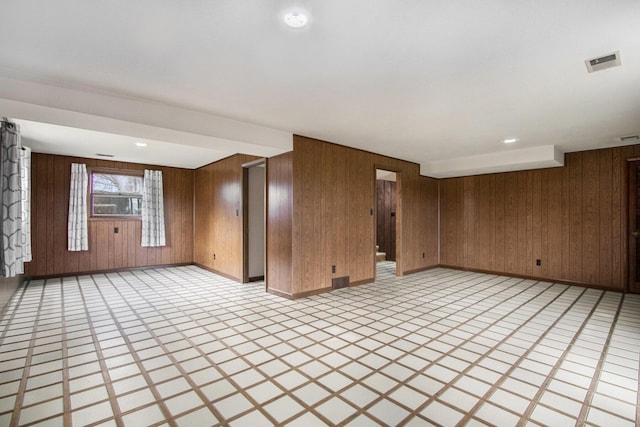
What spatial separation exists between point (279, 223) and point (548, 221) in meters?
4.79

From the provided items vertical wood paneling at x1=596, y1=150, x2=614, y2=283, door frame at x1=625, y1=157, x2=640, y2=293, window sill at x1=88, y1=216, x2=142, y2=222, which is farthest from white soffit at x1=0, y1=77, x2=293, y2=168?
door frame at x1=625, y1=157, x2=640, y2=293

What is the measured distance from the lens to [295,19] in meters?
1.80

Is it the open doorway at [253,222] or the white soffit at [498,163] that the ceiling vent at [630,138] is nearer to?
the white soffit at [498,163]

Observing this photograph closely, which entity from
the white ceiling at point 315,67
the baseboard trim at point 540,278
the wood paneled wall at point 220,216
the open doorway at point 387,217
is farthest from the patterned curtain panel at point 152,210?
the baseboard trim at point 540,278

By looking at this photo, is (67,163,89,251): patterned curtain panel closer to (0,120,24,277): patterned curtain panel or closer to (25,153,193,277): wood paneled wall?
(25,153,193,277): wood paneled wall

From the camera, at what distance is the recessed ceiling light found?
176 cm

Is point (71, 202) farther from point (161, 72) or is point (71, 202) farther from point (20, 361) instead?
point (161, 72)

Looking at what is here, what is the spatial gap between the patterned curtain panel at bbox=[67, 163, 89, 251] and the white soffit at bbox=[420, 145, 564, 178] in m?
6.77

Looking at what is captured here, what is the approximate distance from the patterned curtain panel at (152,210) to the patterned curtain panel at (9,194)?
3.50m

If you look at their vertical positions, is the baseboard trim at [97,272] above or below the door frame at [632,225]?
below

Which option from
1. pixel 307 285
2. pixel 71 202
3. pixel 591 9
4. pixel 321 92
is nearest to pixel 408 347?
pixel 307 285

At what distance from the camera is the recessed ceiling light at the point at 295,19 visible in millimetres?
1760

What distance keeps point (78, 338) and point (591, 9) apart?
15.0ft

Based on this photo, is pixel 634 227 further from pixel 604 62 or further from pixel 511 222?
pixel 604 62
